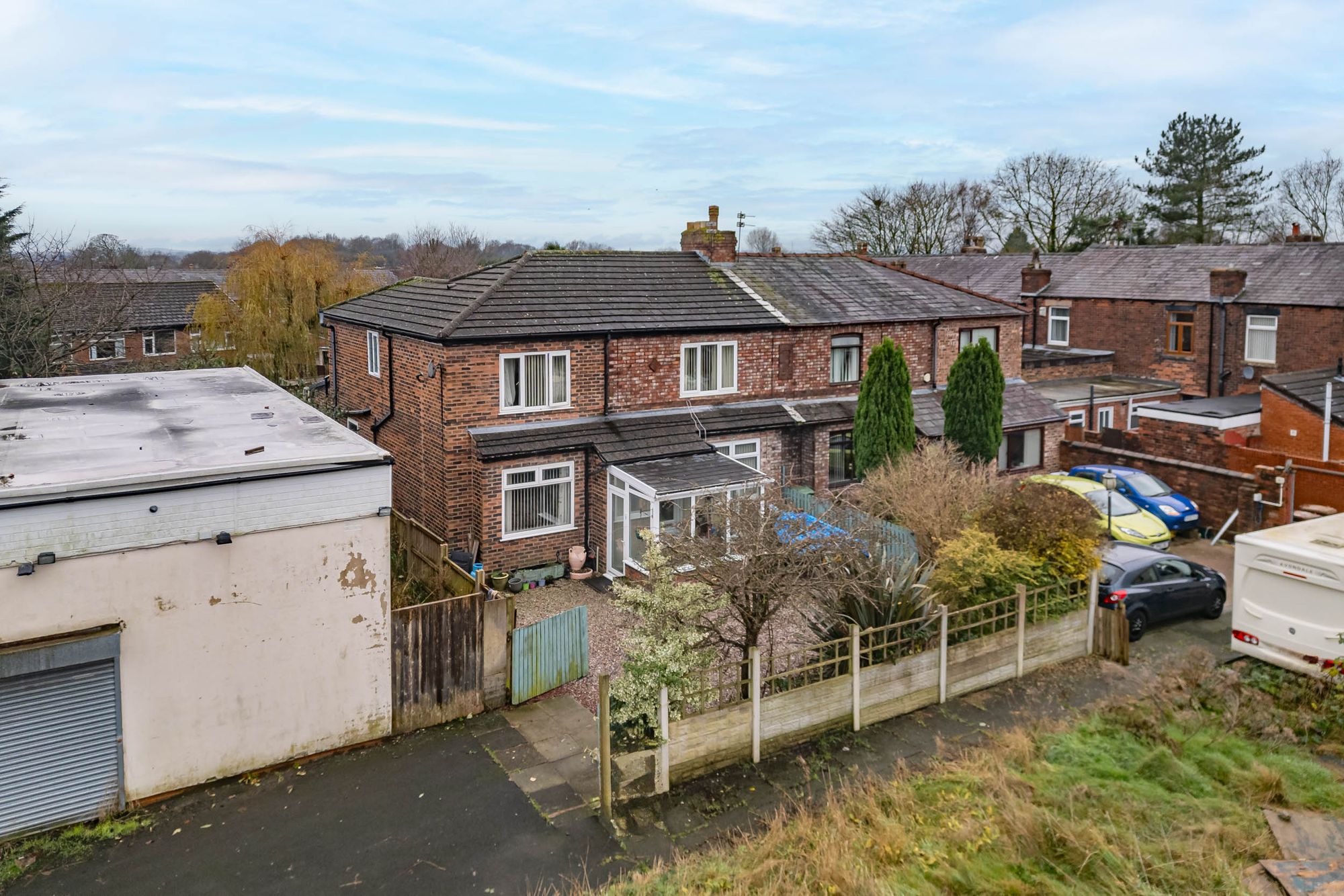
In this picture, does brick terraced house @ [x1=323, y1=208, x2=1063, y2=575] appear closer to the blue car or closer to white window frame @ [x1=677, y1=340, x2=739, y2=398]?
white window frame @ [x1=677, y1=340, x2=739, y2=398]

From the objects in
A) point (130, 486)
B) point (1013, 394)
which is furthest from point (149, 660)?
point (1013, 394)

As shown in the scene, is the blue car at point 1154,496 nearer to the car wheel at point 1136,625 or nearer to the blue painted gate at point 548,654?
the car wheel at point 1136,625

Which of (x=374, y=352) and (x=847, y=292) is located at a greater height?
(x=847, y=292)

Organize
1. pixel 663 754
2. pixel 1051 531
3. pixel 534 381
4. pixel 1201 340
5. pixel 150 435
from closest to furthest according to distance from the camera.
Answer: pixel 663 754 → pixel 150 435 → pixel 1051 531 → pixel 534 381 → pixel 1201 340

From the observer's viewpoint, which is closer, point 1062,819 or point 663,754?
point 1062,819

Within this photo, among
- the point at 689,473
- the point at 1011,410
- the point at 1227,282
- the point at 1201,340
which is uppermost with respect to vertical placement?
the point at 1227,282

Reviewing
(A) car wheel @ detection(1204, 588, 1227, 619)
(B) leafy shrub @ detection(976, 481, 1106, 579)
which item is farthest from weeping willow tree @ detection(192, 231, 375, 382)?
(A) car wheel @ detection(1204, 588, 1227, 619)

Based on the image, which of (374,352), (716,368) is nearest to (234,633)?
(374,352)

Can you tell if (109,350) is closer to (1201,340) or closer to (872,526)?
(872,526)
